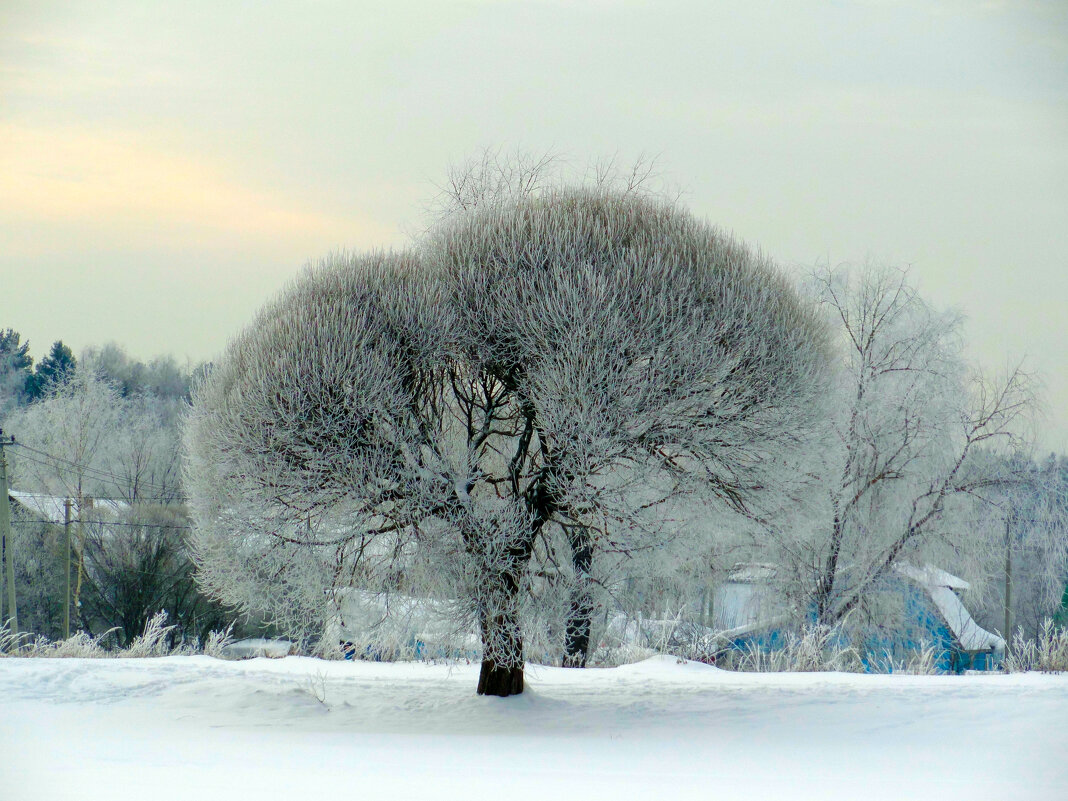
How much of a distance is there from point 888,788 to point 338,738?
5041mm

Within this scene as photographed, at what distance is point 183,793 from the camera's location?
593 cm

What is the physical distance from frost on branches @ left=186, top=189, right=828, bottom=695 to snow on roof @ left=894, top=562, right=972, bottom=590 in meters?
11.7

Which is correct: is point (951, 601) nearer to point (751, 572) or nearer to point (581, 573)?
point (751, 572)

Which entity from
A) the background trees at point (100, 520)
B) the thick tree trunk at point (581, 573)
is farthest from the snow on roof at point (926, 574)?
the background trees at point (100, 520)

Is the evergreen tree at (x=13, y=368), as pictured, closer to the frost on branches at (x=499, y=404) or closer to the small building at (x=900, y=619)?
the small building at (x=900, y=619)

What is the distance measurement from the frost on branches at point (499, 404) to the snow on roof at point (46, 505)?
25.7m

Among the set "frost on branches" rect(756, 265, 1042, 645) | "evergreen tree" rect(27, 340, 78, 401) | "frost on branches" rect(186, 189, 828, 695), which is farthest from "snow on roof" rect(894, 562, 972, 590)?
"evergreen tree" rect(27, 340, 78, 401)

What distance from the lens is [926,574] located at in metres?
19.9

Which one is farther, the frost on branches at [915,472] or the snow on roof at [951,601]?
the snow on roof at [951,601]

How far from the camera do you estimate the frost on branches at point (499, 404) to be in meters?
8.82

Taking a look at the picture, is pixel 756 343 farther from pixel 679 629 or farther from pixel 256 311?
pixel 679 629

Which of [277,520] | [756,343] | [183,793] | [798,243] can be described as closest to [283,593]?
[277,520]

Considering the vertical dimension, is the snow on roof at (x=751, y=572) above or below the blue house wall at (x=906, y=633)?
above

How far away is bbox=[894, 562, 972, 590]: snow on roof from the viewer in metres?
19.8
